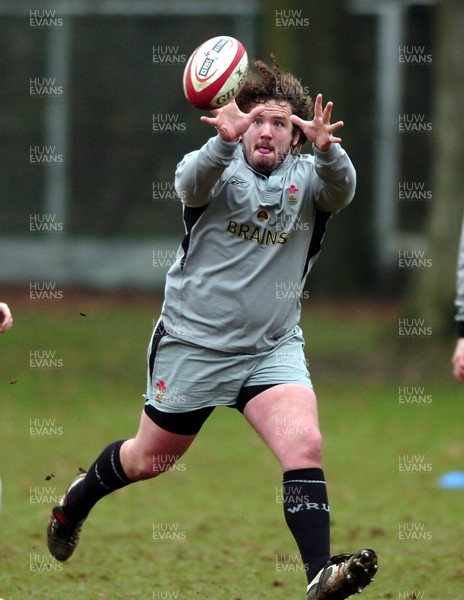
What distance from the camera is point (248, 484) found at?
11188 mm

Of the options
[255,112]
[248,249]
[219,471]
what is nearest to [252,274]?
[248,249]

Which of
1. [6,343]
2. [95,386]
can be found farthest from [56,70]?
[95,386]

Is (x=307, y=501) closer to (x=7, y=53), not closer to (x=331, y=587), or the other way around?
(x=331, y=587)

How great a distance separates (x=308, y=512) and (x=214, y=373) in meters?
0.84

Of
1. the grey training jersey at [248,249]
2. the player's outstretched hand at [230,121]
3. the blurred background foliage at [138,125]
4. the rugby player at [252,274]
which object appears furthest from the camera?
the blurred background foliage at [138,125]

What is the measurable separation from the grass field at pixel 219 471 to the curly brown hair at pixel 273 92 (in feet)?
7.38

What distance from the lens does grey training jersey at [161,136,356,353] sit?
20.1 feet

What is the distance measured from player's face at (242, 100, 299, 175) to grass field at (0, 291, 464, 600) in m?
2.16

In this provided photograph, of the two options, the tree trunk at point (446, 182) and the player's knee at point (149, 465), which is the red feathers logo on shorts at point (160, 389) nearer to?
the player's knee at point (149, 465)

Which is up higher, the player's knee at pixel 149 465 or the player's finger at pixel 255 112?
the player's finger at pixel 255 112

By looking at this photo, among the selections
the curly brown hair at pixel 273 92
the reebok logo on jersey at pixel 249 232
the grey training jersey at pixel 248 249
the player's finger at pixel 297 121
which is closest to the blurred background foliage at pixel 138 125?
the curly brown hair at pixel 273 92

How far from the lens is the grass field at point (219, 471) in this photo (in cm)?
738

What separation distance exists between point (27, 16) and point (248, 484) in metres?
13.8

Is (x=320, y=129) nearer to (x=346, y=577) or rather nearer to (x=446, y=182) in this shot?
(x=346, y=577)
